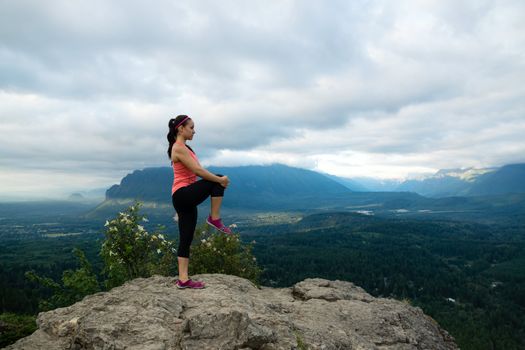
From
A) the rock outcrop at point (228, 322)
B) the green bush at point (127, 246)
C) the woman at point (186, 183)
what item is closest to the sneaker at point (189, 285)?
the rock outcrop at point (228, 322)

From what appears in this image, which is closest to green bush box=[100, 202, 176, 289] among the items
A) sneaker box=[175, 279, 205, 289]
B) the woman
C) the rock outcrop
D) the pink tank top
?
the rock outcrop

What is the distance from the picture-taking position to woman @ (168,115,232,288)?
902 centimetres

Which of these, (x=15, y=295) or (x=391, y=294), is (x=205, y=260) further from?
(x=391, y=294)

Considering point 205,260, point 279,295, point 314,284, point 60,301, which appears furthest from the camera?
point 205,260

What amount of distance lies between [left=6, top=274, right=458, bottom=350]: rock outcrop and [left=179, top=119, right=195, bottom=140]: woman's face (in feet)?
14.1

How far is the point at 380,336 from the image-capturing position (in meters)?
9.11

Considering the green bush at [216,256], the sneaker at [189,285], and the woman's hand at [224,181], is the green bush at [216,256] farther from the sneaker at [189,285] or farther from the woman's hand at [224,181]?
the woman's hand at [224,181]

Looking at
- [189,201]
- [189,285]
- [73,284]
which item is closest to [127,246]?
[73,284]

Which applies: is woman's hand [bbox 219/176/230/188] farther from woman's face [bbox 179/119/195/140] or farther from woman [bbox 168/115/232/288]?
woman's face [bbox 179/119/195/140]

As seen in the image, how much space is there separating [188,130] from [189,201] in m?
1.94

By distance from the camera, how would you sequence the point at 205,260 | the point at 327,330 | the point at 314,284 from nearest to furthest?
the point at 327,330, the point at 314,284, the point at 205,260

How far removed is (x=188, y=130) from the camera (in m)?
9.37

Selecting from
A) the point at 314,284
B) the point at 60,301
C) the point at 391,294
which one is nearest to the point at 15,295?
the point at 60,301

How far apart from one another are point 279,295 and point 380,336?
12.7 ft
